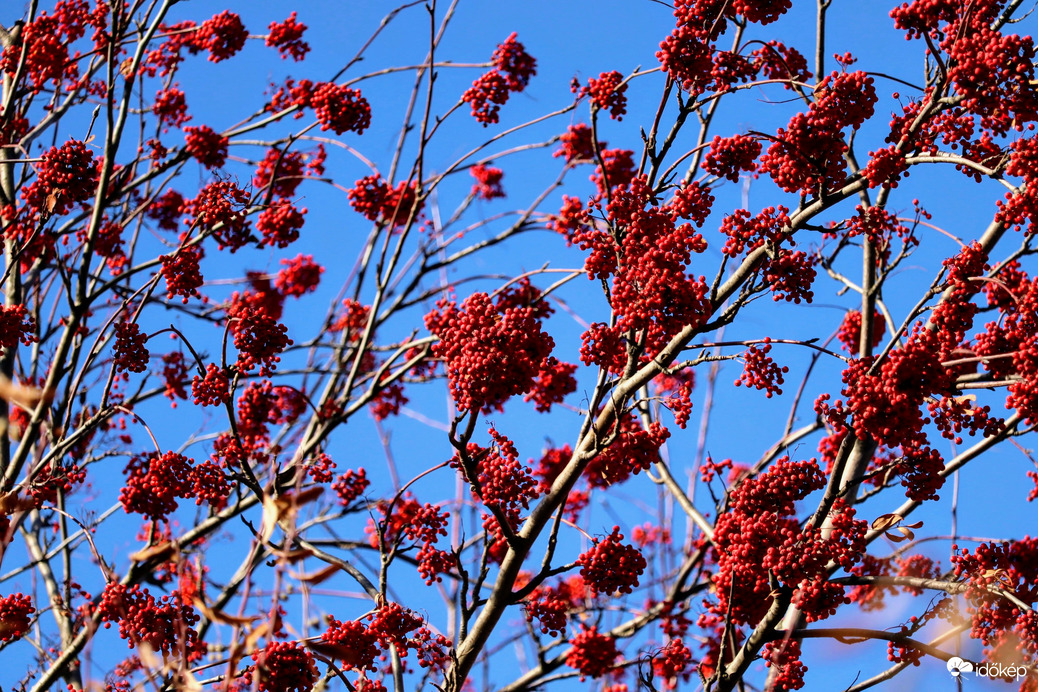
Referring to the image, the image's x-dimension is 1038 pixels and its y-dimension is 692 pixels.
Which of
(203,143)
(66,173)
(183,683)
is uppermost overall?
(203,143)

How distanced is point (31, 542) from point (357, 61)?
4.93 m

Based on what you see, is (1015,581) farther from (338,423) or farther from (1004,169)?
(338,423)

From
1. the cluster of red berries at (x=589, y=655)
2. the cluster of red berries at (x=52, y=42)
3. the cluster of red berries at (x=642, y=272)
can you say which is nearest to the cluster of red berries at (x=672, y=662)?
the cluster of red berries at (x=589, y=655)

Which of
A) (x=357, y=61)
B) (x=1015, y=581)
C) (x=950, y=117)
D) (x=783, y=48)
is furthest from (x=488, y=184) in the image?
(x=1015, y=581)

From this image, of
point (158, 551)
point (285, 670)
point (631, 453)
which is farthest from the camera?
point (631, 453)

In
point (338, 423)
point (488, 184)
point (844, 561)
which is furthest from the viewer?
point (488, 184)

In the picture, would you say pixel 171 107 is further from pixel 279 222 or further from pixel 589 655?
pixel 589 655

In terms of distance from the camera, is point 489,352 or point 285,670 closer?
point 489,352

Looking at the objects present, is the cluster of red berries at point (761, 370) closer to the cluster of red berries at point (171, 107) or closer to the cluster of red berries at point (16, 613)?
the cluster of red berries at point (16, 613)

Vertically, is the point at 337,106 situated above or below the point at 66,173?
above

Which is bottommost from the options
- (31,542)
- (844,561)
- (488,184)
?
(844,561)

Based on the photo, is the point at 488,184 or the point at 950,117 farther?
the point at 488,184

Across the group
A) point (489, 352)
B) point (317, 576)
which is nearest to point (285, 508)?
point (317, 576)

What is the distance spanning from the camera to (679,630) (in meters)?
7.52
